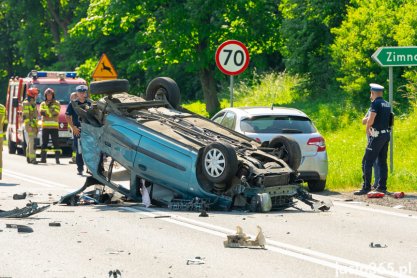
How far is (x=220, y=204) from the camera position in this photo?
14.8m

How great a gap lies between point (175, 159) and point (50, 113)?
11.9 m

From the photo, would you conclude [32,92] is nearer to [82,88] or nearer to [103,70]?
[103,70]

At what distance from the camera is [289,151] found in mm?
15672

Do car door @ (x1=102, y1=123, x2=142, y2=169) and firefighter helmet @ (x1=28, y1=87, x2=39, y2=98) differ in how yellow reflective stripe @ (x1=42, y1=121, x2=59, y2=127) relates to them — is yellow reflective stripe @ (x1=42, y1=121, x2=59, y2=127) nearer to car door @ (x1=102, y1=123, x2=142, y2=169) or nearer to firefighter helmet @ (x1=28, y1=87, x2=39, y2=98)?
firefighter helmet @ (x1=28, y1=87, x2=39, y2=98)

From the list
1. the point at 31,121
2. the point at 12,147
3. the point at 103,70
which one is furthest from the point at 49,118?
the point at 12,147

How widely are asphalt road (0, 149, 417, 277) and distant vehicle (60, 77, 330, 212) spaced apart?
1.02ft

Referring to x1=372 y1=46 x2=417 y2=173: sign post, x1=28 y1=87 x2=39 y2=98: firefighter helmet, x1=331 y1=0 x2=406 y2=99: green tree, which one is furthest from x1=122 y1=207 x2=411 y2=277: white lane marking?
x1=331 y1=0 x2=406 y2=99: green tree

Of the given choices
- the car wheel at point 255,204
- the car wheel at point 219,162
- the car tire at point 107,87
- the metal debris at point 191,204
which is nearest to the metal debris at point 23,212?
the metal debris at point 191,204

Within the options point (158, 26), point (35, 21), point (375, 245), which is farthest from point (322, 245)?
point (35, 21)

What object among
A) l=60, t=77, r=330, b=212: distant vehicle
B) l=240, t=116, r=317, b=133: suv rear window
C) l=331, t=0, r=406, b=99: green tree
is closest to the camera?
l=60, t=77, r=330, b=212: distant vehicle

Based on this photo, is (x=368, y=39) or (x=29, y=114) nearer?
(x=29, y=114)

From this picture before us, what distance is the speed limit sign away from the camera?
2286 cm

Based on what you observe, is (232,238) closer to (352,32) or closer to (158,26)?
(352,32)

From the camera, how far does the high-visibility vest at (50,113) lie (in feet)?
85.6
